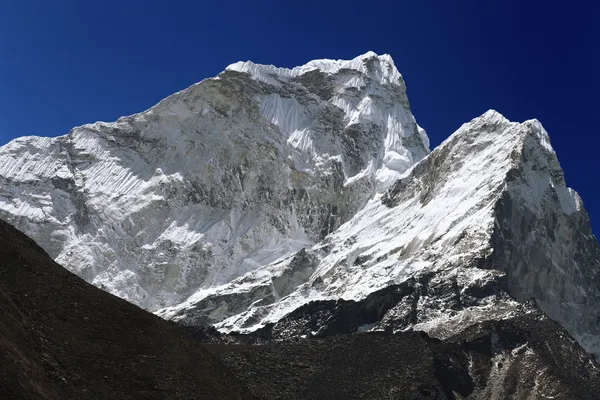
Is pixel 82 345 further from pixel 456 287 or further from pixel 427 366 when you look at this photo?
pixel 456 287

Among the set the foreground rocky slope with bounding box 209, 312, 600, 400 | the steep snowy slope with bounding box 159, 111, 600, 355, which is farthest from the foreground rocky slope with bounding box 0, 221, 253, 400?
the steep snowy slope with bounding box 159, 111, 600, 355

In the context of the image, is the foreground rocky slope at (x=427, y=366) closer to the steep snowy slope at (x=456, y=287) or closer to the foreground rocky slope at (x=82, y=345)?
the steep snowy slope at (x=456, y=287)

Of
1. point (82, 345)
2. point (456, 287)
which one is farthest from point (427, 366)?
point (82, 345)

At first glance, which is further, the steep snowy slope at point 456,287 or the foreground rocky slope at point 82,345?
the steep snowy slope at point 456,287

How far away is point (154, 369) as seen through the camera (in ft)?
222

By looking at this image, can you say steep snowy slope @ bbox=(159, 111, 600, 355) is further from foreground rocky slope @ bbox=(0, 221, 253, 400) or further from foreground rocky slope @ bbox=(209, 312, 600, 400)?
foreground rocky slope @ bbox=(0, 221, 253, 400)

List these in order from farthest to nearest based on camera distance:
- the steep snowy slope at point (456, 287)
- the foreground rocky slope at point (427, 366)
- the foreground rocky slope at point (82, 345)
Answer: the steep snowy slope at point (456, 287)
the foreground rocky slope at point (427, 366)
the foreground rocky slope at point (82, 345)

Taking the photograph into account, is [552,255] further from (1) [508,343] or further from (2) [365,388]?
(2) [365,388]

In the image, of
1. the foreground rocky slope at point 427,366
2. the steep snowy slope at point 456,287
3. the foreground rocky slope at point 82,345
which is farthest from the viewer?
the steep snowy slope at point 456,287

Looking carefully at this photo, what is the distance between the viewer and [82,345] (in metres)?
65.5

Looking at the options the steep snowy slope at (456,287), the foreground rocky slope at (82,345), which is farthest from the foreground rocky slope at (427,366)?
the foreground rocky slope at (82,345)

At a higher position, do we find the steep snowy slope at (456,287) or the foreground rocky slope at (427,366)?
the steep snowy slope at (456,287)

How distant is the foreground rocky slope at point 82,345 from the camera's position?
57344 mm

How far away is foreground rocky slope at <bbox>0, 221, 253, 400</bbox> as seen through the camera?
57.3m
